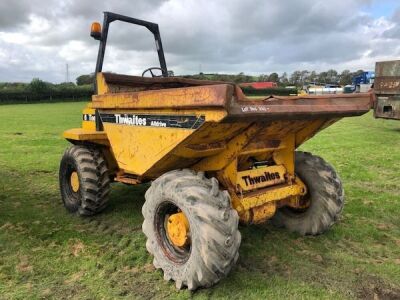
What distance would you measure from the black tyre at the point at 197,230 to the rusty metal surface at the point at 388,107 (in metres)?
11.4

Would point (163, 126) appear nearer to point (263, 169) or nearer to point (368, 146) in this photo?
point (263, 169)

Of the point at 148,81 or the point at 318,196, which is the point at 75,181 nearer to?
the point at 148,81

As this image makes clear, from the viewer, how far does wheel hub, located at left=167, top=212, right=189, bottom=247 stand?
3539 mm

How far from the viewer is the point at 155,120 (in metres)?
3.74

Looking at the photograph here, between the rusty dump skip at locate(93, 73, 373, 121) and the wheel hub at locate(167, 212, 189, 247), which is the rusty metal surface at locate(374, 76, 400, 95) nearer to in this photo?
the rusty dump skip at locate(93, 73, 373, 121)

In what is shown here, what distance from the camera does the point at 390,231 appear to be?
479 centimetres

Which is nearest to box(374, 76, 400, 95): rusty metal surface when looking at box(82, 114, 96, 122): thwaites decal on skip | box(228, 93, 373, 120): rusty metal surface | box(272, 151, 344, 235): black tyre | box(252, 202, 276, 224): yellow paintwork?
box(272, 151, 344, 235): black tyre

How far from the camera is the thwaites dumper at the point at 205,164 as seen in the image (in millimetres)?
3213

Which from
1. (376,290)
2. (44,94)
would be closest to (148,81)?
(376,290)

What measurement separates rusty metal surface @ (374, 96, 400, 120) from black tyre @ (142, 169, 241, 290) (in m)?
11.4

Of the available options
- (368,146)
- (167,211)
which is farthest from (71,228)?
(368,146)

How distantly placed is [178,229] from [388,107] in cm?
1203

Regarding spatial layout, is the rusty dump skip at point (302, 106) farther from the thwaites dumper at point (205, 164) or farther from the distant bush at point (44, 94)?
the distant bush at point (44, 94)

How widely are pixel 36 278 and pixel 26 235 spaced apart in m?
1.06
